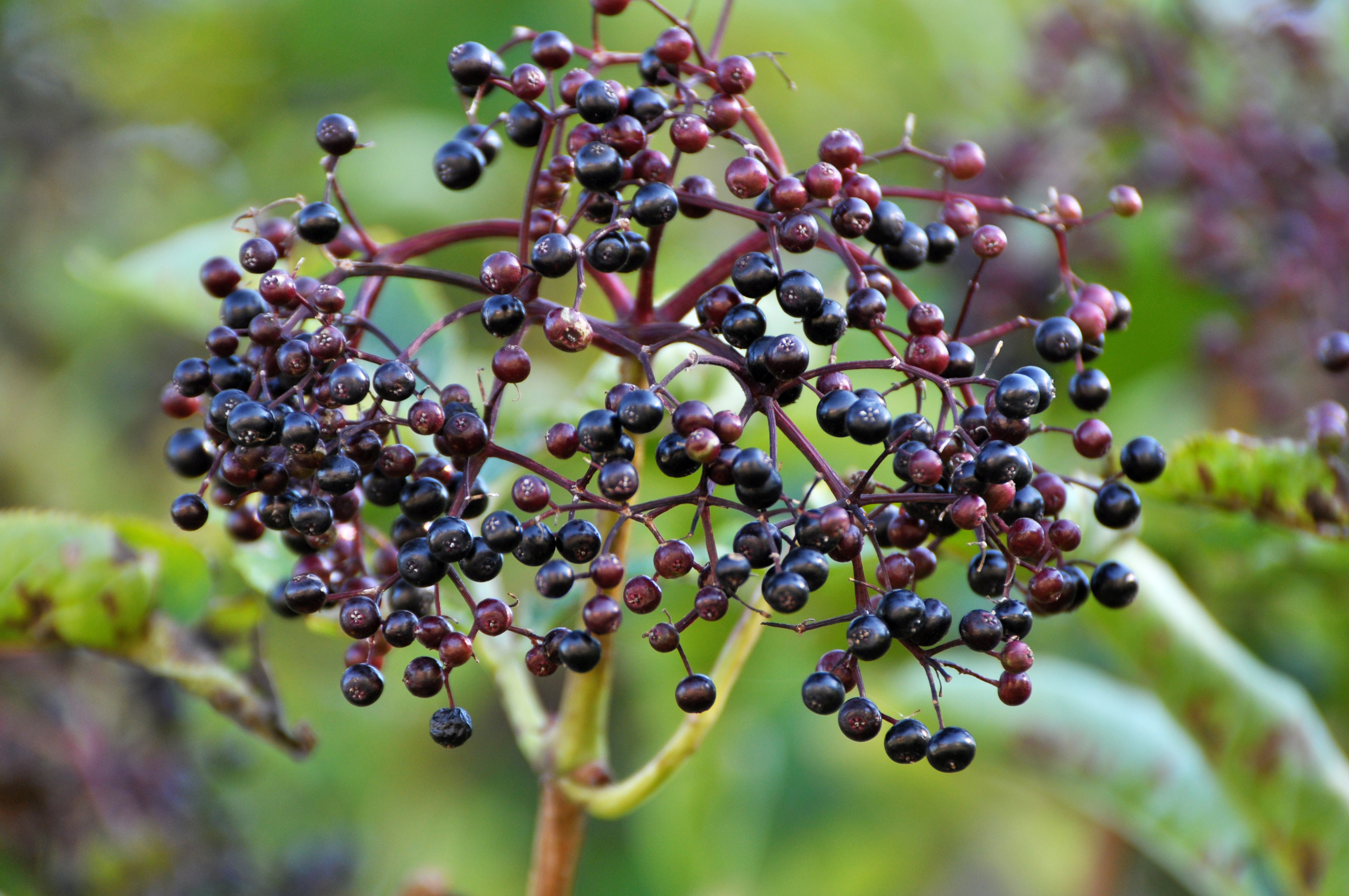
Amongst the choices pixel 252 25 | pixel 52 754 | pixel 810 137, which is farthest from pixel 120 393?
pixel 810 137

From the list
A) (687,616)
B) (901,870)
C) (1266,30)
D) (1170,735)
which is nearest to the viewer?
(687,616)

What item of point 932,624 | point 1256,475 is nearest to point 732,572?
point 932,624

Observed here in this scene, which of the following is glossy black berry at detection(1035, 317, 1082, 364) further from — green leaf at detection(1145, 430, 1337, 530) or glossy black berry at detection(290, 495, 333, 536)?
glossy black berry at detection(290, 495, 333, 536)

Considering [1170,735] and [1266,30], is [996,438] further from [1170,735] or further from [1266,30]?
[1266,30]

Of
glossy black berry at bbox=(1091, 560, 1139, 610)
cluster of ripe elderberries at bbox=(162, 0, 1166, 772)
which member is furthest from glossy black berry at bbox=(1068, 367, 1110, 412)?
glossy black berry at bbox=(1091, 560, 1139, 610)

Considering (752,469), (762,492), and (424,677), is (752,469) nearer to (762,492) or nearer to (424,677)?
(762,492)

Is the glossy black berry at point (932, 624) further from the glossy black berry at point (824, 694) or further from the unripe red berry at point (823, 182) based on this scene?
the unripe red berry at point (823, 182)
